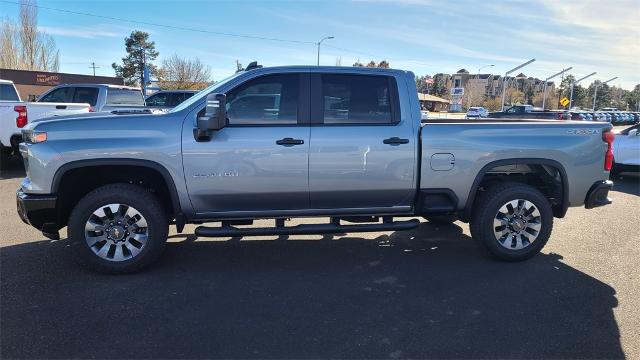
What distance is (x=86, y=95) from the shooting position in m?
12.3

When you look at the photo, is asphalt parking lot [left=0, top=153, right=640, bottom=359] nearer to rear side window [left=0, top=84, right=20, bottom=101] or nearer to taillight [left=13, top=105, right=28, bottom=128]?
taillight [left=13, top=105, right=28, bottom=128]

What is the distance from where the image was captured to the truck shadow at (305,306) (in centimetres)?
334

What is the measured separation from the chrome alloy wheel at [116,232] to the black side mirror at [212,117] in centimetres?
100

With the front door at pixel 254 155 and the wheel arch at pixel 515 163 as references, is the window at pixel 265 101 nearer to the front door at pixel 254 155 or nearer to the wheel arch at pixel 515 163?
the front door at pixel 254 155

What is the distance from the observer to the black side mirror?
4.30 metres

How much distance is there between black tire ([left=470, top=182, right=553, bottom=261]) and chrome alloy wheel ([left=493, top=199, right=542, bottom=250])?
37 millimetres

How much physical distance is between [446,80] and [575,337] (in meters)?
129

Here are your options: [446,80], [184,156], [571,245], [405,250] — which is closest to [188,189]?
[184,156]

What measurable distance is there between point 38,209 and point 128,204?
0.82 metres

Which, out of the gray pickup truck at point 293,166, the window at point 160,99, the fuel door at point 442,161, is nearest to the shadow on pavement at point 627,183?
the gray pickup truck at point 293,166

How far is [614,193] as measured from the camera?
9.82 m

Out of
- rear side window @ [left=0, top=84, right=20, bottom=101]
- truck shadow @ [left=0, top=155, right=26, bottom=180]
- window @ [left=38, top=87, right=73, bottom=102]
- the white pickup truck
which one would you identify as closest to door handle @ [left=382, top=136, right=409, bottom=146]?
the white pickup truck

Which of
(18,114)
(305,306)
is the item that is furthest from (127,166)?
(18,114)

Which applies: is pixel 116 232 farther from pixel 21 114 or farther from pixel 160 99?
pixel 160 99
